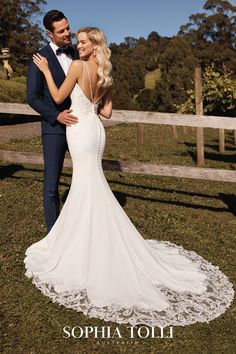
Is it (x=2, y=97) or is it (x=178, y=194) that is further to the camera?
(x=2, y=97)

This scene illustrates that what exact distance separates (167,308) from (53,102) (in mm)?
2507

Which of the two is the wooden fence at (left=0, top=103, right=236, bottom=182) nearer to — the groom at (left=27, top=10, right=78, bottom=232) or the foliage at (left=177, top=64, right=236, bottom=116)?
the groom at (left=27, top=10, right=78, bottom=232)

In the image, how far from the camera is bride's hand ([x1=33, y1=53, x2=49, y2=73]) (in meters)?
4.28

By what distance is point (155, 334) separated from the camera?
350cm

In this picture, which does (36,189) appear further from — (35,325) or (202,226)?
(35,325)

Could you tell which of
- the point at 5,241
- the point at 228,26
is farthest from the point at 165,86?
the point at 5,241

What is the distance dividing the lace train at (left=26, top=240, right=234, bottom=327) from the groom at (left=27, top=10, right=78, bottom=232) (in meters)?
1.10

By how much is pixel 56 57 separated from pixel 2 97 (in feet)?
48.4

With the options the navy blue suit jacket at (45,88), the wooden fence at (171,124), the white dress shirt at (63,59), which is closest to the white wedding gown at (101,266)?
the navy blue suit jacket at (45,88)

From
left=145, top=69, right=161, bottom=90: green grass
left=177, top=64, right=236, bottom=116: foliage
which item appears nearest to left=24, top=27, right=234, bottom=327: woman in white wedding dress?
left=177, top=64, right=236, bottom=116: foliage

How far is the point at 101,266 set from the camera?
4.03 m

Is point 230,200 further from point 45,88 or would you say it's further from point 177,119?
point 45,88

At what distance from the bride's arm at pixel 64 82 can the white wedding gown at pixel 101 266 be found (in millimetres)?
89

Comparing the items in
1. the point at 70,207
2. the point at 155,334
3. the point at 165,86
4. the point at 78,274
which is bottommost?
the point at 155,334
